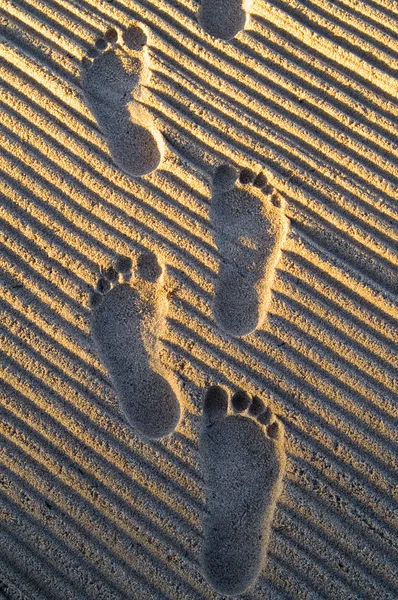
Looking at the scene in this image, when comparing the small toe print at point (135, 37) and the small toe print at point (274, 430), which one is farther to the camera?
the small toe print at point (135, 37)

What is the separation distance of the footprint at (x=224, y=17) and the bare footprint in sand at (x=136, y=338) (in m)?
0.70

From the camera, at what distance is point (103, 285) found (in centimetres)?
156

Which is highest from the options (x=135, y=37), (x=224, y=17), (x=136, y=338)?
(x=224, y=17)

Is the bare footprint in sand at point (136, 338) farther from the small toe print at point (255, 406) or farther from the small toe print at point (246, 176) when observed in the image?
the small toe print at point (246, 176)

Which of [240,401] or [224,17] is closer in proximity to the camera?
[240,401]

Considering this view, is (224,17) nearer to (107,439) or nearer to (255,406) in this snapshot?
(255,406)

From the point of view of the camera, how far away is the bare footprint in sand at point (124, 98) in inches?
62.7

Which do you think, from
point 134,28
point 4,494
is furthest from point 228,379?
point 134,28

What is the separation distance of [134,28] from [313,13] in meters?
0.54

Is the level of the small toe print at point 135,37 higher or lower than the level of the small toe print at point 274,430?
higher

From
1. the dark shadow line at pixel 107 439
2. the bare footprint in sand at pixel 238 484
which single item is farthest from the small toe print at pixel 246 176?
the dark shadow line at pixel 107 439

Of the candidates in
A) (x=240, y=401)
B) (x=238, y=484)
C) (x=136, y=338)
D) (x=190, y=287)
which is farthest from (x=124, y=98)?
(x=238, y=484)

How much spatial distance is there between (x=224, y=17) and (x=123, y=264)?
80 centimetres

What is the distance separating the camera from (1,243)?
1581mm
